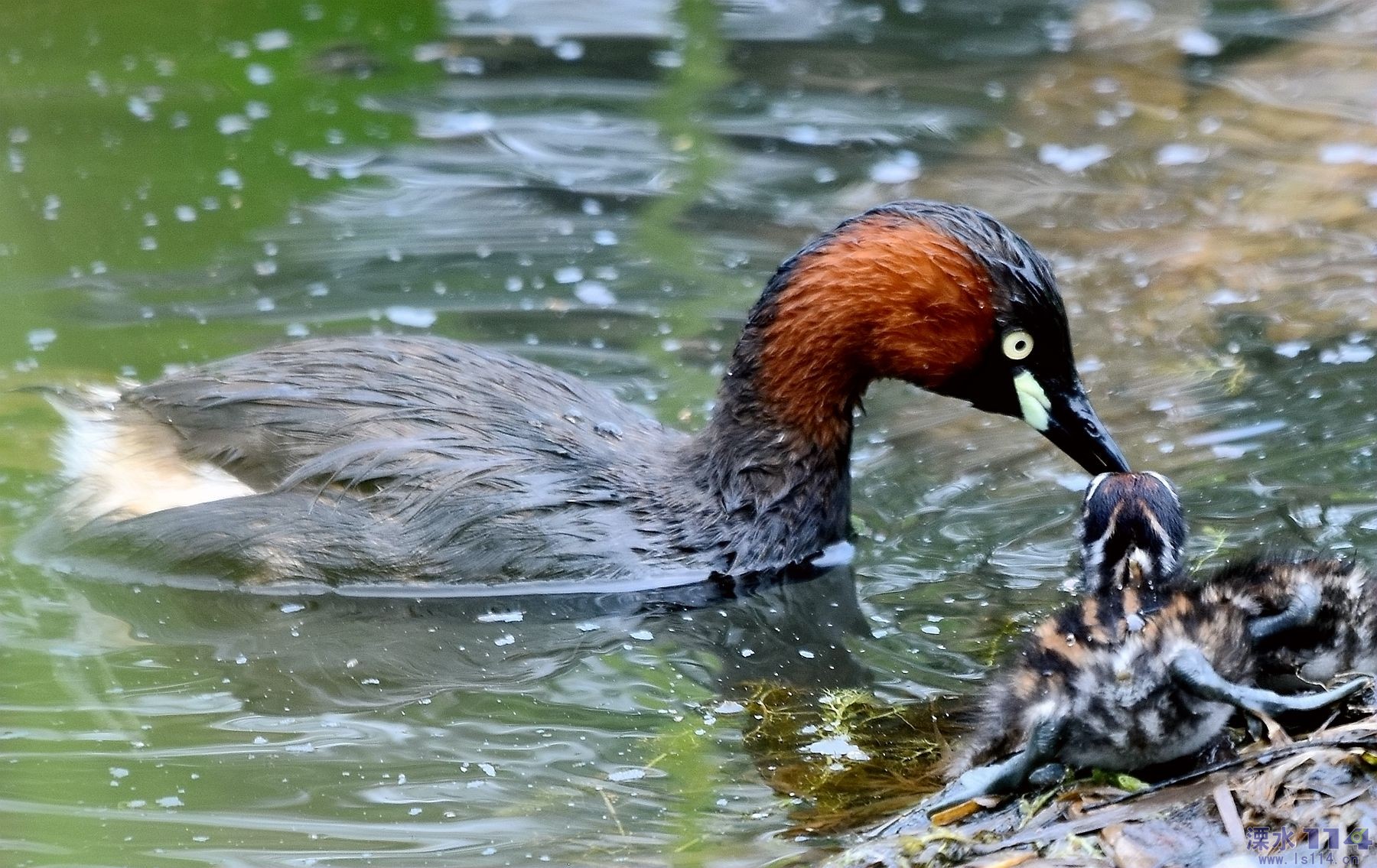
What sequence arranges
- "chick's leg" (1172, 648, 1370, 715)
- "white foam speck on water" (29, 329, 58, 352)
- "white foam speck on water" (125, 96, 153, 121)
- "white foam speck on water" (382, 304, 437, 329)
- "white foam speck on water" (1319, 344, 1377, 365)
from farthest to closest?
"white foam speck on water" (125, 96, 153, 121) < "white foam speck on water" (382, 304, 437, 329) < "white foam speck on water" (29, 329, 58, 352) < "white foam speck on water" (1319, 344, 1377, 365) < "chick's leg" (1172, 648, 1370, 715)

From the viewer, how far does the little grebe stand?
509cm

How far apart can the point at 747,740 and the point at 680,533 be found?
98 centimetres

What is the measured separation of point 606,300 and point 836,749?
10.2 ft

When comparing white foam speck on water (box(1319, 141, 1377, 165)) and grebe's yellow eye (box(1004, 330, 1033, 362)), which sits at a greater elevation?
grebe's yellow eye (box(1004, 330, 1033, 362))

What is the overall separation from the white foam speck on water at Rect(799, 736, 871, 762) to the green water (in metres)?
0.20

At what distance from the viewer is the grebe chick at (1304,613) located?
159 inches

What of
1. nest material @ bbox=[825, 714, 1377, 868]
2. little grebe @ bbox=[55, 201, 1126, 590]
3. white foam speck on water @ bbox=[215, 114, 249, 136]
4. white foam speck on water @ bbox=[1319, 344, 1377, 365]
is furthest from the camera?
white foam speck on water @ bbox=[215, 114, 249, 136]

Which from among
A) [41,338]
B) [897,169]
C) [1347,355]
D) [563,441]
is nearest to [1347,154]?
[897,169]

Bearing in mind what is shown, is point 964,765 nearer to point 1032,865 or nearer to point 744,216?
point 1032,865

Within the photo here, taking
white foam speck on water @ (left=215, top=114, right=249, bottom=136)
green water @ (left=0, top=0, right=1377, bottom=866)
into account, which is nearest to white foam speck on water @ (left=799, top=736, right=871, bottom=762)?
green water @ (left=0, top=0, right=1377, bottom=866)

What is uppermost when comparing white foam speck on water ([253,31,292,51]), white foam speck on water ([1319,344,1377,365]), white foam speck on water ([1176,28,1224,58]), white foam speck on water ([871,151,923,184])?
white foam speck on water ([253,31,292,51])

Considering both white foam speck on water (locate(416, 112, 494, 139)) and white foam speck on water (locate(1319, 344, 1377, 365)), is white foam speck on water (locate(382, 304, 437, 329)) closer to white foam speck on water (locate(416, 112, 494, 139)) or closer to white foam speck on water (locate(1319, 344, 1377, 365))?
white foam speck on water (locate(416, 112, 494, 139))

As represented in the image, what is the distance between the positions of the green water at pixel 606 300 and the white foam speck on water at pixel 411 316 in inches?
0.7

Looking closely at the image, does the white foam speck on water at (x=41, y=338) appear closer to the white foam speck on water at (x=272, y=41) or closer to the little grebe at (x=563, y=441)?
the little grebe at (x=563, y=441)
